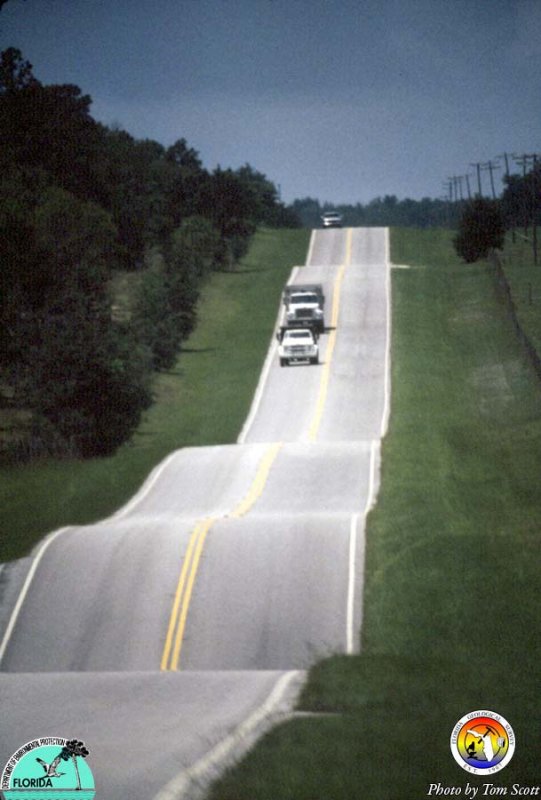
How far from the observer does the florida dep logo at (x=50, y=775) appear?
1218 centimetres

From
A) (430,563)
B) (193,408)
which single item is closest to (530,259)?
(193,408)

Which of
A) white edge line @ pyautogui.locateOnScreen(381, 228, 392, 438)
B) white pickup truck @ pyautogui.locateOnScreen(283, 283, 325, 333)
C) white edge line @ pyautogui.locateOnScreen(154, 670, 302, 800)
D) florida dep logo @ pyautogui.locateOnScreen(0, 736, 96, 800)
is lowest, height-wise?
white edge line @ pyautogui.locateOnScreen(381, 228, 392, 438)

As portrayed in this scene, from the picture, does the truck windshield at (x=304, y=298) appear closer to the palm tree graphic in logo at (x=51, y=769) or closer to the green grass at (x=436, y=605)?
the green grass at (x=436, y=605)

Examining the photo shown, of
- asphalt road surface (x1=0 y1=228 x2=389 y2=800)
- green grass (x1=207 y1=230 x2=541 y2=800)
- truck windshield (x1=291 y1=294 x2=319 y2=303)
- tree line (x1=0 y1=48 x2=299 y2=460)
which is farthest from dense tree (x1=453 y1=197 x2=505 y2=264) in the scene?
asphalt road surface (x1=0 y1=228 x2=389 y2=800)

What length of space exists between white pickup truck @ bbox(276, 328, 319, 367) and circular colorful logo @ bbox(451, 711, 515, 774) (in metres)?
56.4

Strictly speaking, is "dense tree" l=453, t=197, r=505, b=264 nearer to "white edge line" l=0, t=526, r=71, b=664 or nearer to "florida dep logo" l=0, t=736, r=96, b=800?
"white edge line" l=0, t=526, r=71, b=664

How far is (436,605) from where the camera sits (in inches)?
1083

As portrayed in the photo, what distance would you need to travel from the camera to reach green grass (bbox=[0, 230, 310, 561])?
40.2m

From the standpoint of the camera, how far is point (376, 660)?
66.6 feet

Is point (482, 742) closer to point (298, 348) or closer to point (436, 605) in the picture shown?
point (436, 605)

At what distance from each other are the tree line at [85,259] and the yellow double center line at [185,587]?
13.1 meters

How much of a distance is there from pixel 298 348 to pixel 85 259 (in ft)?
44.2

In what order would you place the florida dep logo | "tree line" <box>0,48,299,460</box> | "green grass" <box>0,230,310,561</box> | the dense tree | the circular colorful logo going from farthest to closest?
the dense tree < "tree line" <box>0,48,299,460</box> < "green grass" <box>0,230,310,561</box> < the florida dep logo < the circular colorful logo

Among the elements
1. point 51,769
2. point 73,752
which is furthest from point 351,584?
point 51,769
